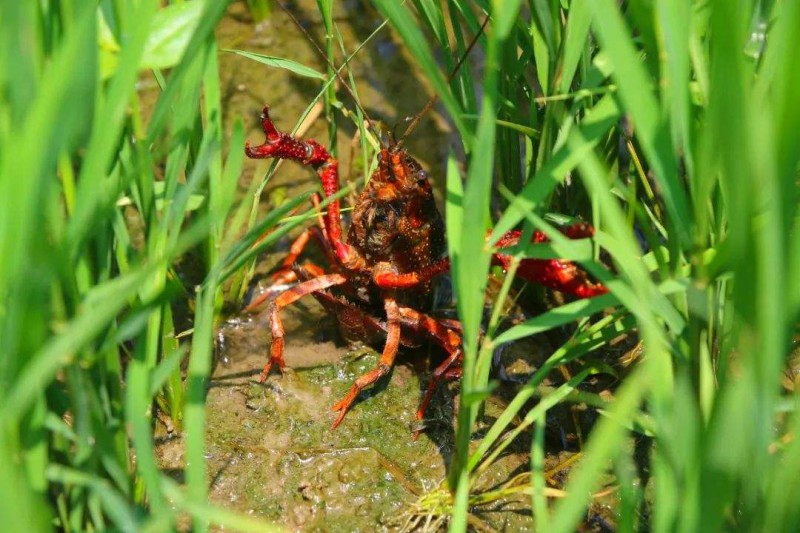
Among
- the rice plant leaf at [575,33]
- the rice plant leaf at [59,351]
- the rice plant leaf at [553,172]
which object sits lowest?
the rice plant leaf at [59,351]

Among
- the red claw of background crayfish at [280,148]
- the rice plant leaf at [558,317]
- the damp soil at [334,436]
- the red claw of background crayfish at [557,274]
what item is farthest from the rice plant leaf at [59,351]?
the red claw of background crayfish at [280,148]

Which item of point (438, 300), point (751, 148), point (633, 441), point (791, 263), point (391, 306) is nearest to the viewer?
point (751, 148)

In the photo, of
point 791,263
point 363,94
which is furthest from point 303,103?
point 791,263

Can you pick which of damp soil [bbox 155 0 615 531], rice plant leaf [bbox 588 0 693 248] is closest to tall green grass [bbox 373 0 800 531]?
rice plant leaf [bbox 588 0 693 248]

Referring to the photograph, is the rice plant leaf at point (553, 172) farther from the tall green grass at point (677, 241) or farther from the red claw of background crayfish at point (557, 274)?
the red claw of background crayfish at point (557, 274)

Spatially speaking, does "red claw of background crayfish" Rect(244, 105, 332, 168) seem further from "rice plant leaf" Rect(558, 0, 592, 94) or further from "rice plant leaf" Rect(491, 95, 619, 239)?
"rice plant leaf" Rect(491, 95, 619, 239)

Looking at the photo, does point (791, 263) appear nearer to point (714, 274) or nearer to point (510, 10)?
point (714, 274)

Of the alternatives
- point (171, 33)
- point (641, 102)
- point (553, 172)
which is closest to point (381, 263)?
point (553, 172)
